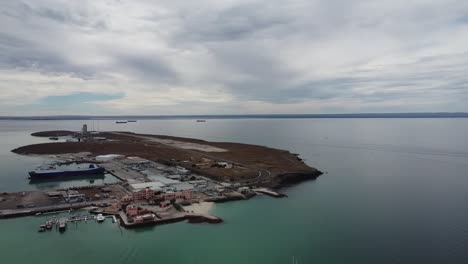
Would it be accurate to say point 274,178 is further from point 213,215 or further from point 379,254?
point 379,254

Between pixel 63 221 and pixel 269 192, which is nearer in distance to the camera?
pixel 63 221

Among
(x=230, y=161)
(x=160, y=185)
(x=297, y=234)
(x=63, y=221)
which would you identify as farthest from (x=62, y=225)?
(x=230, y=161)

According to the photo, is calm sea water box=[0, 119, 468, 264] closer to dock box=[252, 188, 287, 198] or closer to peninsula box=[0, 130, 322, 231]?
dock box=[252, 188, 287, 198]

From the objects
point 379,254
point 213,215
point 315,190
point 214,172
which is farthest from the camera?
point 214,172

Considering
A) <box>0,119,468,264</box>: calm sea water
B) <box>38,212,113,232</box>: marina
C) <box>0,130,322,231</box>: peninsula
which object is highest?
<box>0,130,322,231</box>: peninsula

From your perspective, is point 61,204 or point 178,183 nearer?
point 61,204

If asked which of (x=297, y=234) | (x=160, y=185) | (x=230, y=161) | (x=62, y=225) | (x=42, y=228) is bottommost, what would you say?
(x=297, y=234)

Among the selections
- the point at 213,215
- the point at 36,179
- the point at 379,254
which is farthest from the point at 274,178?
the point at 36,179

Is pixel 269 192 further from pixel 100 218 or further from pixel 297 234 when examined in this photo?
pixel 100 218

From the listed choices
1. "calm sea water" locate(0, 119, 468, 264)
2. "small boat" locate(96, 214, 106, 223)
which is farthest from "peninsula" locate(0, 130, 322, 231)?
"calm sea water" locate(0, 119, 468, 264)

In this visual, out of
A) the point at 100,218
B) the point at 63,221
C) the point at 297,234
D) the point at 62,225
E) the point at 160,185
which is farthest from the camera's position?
the point at 160,185

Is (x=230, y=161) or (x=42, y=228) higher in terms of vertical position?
(x=230, y=161)
